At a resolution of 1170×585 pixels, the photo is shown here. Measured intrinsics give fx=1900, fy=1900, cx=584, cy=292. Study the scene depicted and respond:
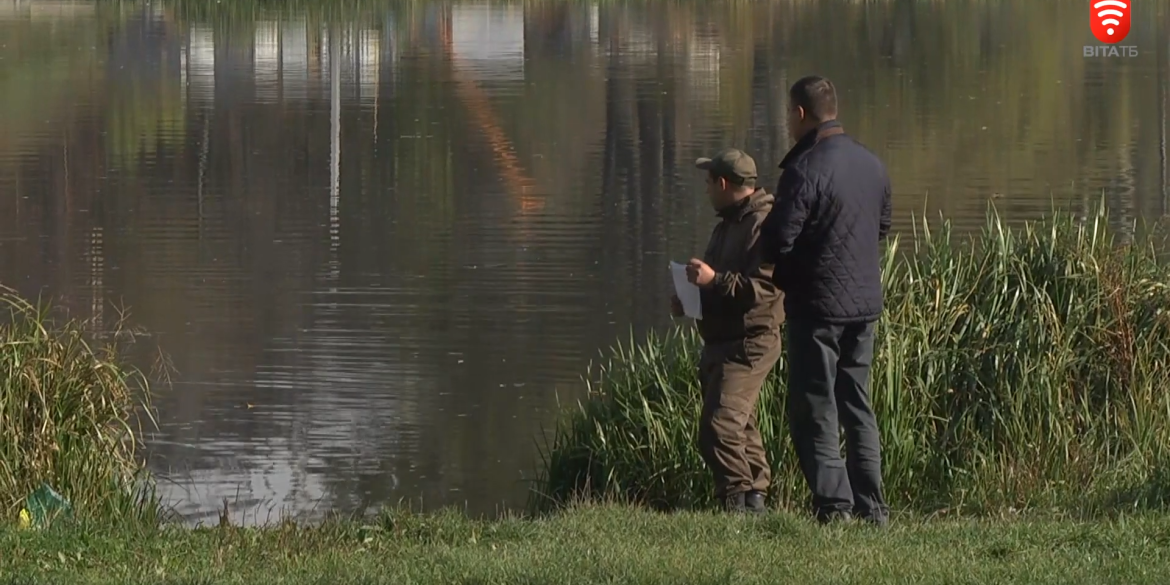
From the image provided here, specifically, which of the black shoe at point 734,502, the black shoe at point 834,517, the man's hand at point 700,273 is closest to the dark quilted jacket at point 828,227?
the man's hand at point 700,273

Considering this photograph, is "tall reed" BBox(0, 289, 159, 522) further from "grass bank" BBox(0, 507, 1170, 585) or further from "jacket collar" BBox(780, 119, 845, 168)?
"jacket collar" BBox(780, 119, 845, 168)

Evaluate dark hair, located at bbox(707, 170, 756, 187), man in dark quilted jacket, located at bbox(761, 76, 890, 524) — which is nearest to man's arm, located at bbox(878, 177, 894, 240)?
man in dark quilted jacket, located at bbox(761, 76, 890, 524)

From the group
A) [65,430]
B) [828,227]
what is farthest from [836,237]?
[65,430]

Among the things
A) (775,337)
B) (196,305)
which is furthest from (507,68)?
(775,337)

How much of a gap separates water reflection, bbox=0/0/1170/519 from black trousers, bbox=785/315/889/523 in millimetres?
3058

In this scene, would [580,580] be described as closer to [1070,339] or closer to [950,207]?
[1070,339]

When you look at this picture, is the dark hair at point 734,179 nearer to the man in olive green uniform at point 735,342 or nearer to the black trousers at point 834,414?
the man in olive green uniform at point 735,342

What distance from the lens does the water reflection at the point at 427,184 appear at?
12414 millimetres

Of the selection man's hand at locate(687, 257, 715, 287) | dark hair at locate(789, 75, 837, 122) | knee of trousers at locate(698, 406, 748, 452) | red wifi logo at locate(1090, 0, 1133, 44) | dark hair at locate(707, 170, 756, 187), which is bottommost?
knee of trousers at locate(698, 406, 748, 452)

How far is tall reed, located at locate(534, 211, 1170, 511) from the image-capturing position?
950 cm

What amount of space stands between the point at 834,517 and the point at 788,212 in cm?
127

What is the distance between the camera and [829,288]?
7.60 m

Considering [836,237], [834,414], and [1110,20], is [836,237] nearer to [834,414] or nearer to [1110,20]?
[834,414]

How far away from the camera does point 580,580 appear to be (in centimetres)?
649
